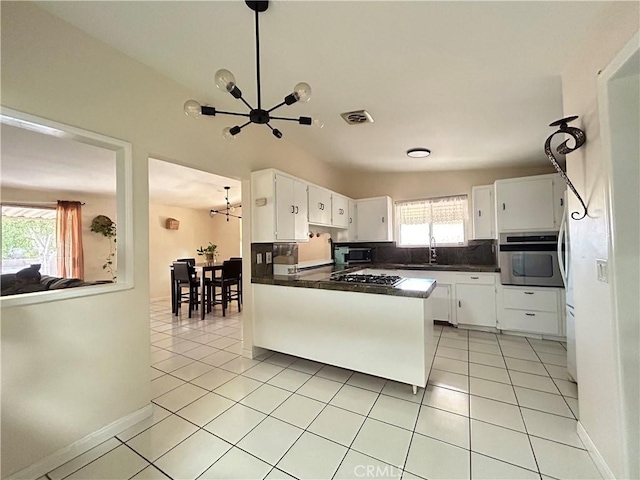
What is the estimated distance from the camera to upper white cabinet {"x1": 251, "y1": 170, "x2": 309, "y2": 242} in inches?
113

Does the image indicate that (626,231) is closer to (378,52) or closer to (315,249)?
(378,52)

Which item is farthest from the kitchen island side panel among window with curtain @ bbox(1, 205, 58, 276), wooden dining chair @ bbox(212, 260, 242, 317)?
window with curtain @ bbox(1, 205, 58, 276)

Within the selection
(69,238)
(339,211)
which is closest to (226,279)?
(339,211)

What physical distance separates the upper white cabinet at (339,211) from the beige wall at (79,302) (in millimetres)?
2171

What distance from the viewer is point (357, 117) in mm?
2688

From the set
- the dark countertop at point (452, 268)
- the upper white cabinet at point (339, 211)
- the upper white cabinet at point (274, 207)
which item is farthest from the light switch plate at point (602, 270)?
the upper white cabinet at point (339, 211)

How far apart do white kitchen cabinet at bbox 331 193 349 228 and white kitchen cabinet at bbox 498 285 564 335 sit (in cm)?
238

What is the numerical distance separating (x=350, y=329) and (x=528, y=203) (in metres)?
2.82

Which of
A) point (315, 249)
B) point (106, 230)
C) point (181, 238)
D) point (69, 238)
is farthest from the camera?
point (181, 238)

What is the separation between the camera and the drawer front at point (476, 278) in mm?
3637

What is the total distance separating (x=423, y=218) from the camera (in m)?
4.62

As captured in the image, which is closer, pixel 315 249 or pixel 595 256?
pixel 595 256

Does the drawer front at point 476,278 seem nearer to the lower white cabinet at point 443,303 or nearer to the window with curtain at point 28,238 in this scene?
the lower white cabinet at point 443,303

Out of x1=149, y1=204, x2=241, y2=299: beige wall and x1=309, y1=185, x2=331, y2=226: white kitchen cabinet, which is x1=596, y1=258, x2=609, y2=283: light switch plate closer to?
x1=309, y1=185, x2=331, y2=226: white kitchen cabinet
